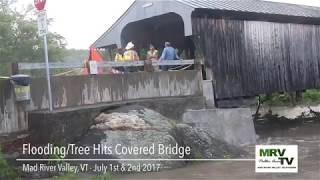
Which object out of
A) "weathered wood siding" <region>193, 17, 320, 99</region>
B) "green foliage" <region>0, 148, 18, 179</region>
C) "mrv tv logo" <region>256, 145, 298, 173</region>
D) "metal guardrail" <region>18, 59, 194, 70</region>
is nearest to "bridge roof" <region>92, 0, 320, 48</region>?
"weathered wood siding" <region>193, 17, 320, 99</region>

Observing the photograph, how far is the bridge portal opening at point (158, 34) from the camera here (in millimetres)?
19109

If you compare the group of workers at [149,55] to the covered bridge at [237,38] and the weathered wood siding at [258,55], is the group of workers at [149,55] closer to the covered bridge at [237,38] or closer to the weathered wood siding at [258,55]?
the covered bridge at [237,38]

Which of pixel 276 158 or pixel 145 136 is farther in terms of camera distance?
pixel 145 136

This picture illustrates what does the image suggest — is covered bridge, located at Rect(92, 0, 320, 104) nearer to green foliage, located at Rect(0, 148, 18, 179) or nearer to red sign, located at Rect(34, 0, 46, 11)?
red sign, located at Rect(34, 0, 46, 11)

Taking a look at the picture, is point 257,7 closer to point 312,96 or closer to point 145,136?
point 145,136

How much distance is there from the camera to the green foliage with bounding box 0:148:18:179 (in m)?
8.93

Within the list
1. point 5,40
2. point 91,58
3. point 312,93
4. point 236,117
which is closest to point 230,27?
point 236,117

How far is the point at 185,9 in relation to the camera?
1550cm

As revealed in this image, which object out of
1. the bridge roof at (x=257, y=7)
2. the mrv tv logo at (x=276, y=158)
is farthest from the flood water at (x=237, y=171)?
the bridge roof at (x=257, y=7)

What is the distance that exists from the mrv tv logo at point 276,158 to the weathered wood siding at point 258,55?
7089 millimetres

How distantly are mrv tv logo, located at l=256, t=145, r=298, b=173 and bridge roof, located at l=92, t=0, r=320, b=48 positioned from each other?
717 centimetres

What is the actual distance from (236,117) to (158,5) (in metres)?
4.94

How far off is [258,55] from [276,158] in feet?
32.1

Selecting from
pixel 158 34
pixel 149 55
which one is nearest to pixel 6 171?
pixel 149 55
